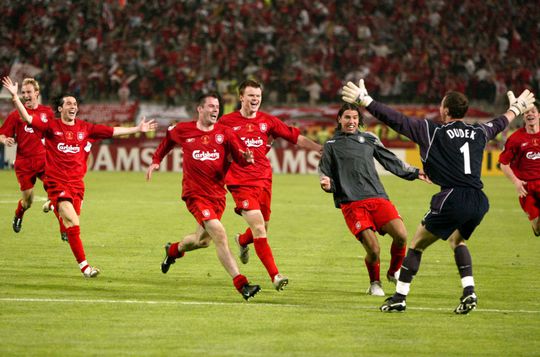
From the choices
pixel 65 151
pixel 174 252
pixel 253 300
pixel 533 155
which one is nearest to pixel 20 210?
pixel 65 151

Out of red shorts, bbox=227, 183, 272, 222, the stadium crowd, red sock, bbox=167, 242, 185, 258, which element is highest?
red shorts, bbox=227, 183, 272, 222

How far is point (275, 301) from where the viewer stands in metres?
9.62

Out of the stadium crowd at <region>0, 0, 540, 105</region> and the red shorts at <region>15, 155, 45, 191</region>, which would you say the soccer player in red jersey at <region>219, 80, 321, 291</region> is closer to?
the red shorts at <region>15, 155, 45, 191</region>

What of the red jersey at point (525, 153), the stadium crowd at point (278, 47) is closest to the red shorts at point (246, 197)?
the red jersey at point (525, 153)

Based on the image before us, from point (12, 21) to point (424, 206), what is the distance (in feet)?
75.1

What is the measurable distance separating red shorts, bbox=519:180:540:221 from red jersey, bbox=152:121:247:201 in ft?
18.9

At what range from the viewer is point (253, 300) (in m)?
9.62

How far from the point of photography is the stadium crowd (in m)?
36.3

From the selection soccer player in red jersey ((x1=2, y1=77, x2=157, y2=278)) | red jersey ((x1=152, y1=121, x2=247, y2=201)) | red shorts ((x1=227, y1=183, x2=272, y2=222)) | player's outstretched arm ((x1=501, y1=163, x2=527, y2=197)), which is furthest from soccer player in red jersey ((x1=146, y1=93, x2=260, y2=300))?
player's outstretched arm ((x1=501, y1=163, x2=527, y2=197))

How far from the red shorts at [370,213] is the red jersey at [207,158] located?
1243mm

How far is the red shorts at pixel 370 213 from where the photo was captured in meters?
10.2

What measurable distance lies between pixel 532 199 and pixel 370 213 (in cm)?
486

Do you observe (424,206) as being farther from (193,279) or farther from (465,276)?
(465,276)

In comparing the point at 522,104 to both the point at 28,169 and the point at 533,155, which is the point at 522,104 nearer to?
the point at 533,155
